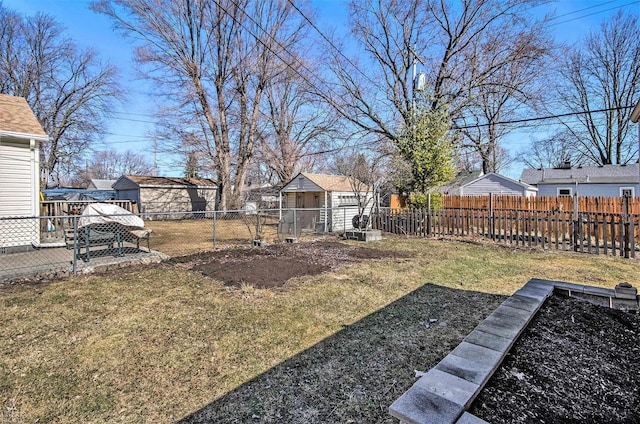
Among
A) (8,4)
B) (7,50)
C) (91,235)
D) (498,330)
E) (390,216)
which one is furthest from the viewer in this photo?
(7,50)

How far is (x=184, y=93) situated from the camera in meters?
21.6

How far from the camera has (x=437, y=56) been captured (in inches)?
666

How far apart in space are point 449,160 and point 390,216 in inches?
150

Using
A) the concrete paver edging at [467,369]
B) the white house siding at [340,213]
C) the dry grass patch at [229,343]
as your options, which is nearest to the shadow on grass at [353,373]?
the dry grass patch at [229,343]

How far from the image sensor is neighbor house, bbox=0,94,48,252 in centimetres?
754

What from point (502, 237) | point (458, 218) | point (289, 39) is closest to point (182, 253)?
point (458, 218)

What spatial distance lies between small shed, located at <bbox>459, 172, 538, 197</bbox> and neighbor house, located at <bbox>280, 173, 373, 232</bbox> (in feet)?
40.0

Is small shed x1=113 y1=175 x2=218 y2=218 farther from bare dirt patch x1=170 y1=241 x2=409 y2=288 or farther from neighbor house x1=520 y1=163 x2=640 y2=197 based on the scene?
neighbor house x1=520 y1=163 x2=640 y2=197

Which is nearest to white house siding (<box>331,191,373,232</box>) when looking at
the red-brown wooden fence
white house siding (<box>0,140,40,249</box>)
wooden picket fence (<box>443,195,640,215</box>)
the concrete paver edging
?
the red-brown wooden fence

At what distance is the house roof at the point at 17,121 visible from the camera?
7.52m

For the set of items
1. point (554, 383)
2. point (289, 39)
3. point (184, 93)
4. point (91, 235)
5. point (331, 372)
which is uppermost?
point (289, 39)

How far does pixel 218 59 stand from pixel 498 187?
22.9m

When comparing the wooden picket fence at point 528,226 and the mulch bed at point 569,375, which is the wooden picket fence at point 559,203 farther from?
the mulch bed at point 569,375

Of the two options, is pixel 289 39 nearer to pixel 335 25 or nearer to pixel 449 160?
pixel 335 25
